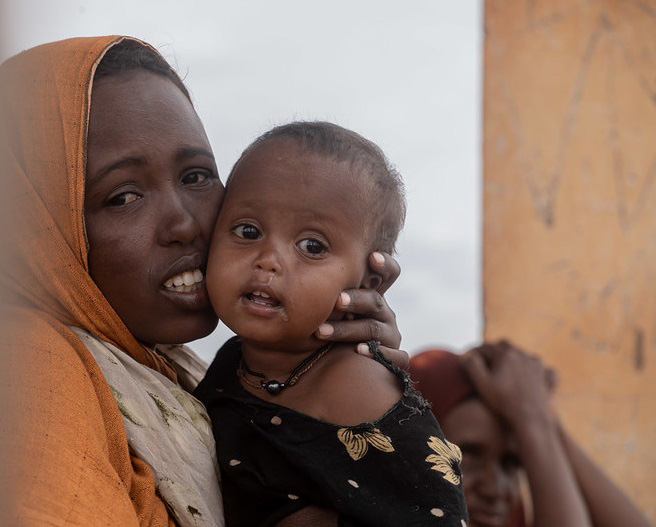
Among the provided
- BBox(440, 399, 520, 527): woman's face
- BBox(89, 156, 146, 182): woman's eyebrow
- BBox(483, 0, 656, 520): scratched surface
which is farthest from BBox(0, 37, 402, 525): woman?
BBox(483, 0, 656, 520): scratched surface

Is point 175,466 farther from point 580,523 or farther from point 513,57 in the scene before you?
point 513,57

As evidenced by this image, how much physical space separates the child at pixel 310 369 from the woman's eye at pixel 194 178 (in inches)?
2.6

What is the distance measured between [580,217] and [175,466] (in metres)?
3.54

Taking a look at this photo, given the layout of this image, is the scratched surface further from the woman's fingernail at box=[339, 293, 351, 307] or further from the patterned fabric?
the patterned fabric

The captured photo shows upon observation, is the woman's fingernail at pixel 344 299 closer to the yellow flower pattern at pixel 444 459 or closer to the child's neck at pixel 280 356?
the child's neck at pixel 280 356

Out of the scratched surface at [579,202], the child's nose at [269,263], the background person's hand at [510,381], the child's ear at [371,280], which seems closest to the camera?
the child's nose at [269,263]

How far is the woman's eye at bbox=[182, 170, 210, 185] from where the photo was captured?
210 cm

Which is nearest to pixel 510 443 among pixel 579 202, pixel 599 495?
pixel 599 495

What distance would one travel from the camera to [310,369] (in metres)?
2.01

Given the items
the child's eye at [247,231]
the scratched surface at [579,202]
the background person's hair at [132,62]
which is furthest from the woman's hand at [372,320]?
the scratched surface at [579,202]

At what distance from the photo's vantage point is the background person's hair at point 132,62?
2061 millimetres

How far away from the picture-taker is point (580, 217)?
195 inches

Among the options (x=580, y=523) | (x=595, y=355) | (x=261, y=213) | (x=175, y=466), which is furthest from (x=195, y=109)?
(x=595, y=355)

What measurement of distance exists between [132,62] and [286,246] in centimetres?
55
